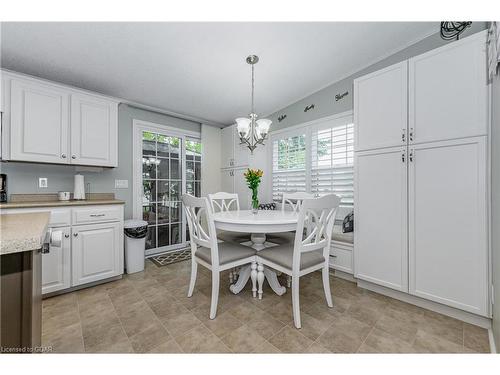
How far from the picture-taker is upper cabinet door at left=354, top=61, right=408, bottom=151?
1922 millimetres

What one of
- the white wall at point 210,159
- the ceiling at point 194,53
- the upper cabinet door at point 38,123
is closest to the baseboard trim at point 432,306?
the ceiling at point 194,53

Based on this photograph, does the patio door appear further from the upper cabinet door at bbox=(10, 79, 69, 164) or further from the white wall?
the upper cabinet door at bbox=(10, 79, 69, 164)

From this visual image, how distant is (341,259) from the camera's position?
245cm

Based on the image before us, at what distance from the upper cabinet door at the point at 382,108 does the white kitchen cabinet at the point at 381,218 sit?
0.12m

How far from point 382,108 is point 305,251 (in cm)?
156

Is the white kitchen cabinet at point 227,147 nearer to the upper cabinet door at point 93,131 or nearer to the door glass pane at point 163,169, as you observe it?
the door glass pane at point 163,169

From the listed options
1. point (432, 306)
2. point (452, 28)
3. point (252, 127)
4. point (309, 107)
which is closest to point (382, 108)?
point (452, 28)

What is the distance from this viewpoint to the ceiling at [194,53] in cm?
189

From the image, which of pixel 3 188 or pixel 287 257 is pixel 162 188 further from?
pixel 287 257

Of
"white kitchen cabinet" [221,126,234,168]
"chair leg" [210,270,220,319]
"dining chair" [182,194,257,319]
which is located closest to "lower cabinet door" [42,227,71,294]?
"dining chair" [182,194,257,319]

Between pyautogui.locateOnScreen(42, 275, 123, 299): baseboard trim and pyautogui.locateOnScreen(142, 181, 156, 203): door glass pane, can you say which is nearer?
pyautogui.locateOnScreen(42, 275, 123, 299): baseboard trim

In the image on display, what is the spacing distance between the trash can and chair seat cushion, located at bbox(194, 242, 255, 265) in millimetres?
1174

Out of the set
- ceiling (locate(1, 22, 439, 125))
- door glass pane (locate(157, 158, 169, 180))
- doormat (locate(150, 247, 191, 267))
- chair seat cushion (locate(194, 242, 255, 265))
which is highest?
ceiling (locate(1, 22, 439, 125))

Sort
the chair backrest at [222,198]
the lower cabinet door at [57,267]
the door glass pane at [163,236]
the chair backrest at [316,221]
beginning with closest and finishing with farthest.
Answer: the chair backrest at [316,221], the lower cabinet door at [57,267], the chair backrest at [222,198], the door glass pane at [163,236]
